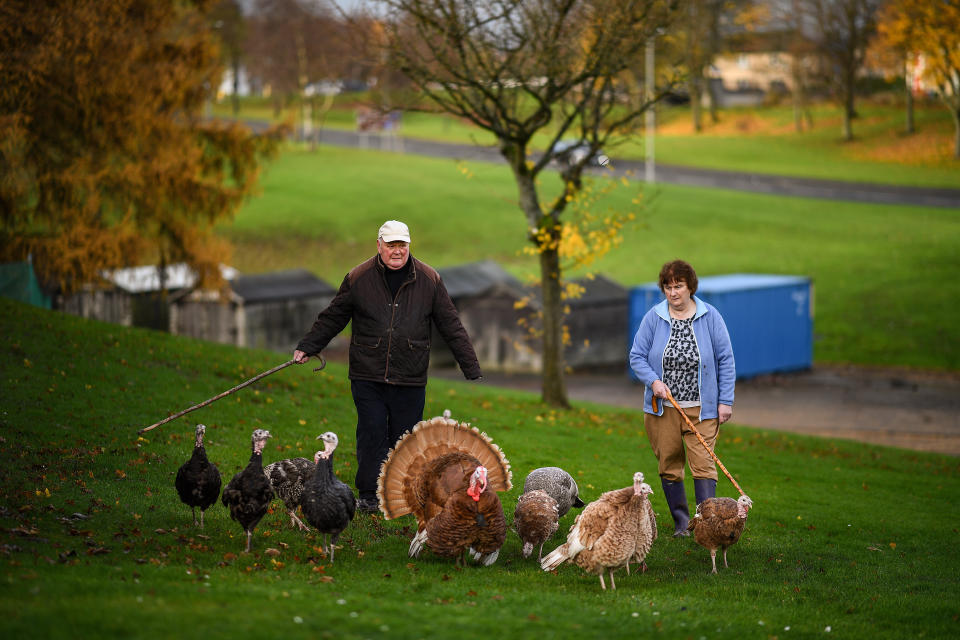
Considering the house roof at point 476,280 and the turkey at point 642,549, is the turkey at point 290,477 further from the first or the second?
the house roof at point 476,280

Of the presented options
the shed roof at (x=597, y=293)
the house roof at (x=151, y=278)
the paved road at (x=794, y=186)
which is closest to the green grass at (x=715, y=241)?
the paved road at (x=794, y=186)

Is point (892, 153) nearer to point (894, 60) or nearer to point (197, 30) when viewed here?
point (894, 60)

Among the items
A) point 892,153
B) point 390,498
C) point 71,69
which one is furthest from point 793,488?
point 892,153

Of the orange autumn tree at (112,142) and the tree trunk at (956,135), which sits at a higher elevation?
the tree trunk at (956,135)

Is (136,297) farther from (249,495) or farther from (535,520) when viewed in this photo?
(535,520)

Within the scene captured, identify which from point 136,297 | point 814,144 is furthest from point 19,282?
point 814,144

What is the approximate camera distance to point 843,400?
27.8 metres

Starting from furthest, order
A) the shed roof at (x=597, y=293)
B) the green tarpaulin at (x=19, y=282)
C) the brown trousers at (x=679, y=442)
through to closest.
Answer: the shed roof at (x=597, y=293) → the green tarpaulin at (x=19, y=282) → the brown trousers at (x=679, y=442)

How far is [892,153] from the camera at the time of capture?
68562 mm

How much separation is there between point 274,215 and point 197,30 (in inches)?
942

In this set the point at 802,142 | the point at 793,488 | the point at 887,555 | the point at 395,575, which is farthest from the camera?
the point at 802,142

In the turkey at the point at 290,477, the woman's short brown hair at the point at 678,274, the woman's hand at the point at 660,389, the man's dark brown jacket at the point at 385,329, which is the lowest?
the turkey at the point at 290,477

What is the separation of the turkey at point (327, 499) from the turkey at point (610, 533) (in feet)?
5.84

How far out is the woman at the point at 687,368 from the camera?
9.77 m
